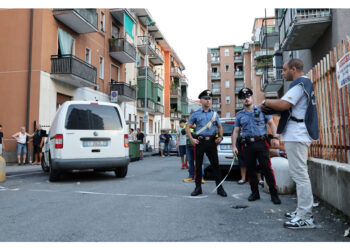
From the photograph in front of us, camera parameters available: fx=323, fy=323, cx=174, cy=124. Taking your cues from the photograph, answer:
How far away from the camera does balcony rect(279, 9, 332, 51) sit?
14078 mm

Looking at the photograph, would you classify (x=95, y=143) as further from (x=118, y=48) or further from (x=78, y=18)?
(x=118, y=48)

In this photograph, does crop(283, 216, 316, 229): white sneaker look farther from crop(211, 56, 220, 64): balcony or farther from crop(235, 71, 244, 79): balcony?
crop(211, 56, 220, 64): balcony

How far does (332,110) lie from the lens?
15.4 feet

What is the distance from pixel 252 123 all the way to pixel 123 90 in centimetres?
2076

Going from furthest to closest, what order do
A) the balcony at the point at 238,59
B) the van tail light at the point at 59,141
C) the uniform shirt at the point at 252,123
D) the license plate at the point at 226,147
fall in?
1. the balcony at the point at 238,59
2. the license plate at the point at 226,147
3. the van tail light at the point at 59,141
4. the uniform shirt at the point at 252,123

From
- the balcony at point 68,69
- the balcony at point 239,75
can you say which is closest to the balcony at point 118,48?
the balcony at point 68,69

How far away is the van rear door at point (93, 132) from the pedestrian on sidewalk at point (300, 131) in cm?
521

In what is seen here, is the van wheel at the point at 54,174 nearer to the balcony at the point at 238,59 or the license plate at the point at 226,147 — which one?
the license plate at the point at 226,147

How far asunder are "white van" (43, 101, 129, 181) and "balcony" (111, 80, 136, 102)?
17.1m

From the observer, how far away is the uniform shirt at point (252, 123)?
5.39 m

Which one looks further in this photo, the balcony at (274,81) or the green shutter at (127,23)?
the green shutter at (127,23)

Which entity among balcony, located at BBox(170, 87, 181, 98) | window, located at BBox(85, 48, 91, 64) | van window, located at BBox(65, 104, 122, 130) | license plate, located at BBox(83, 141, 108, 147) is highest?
balcony, located at BBox(170, 87, 181, 98)

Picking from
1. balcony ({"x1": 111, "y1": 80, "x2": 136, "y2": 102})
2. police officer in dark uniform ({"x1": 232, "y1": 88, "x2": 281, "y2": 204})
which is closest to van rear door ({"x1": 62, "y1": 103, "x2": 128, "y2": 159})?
police officer in dark uniform ({"x1": 232, "y1": 88, "x2": 281, "y2": 204})

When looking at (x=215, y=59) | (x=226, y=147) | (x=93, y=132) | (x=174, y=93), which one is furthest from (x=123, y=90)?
(x=215, y=59)
